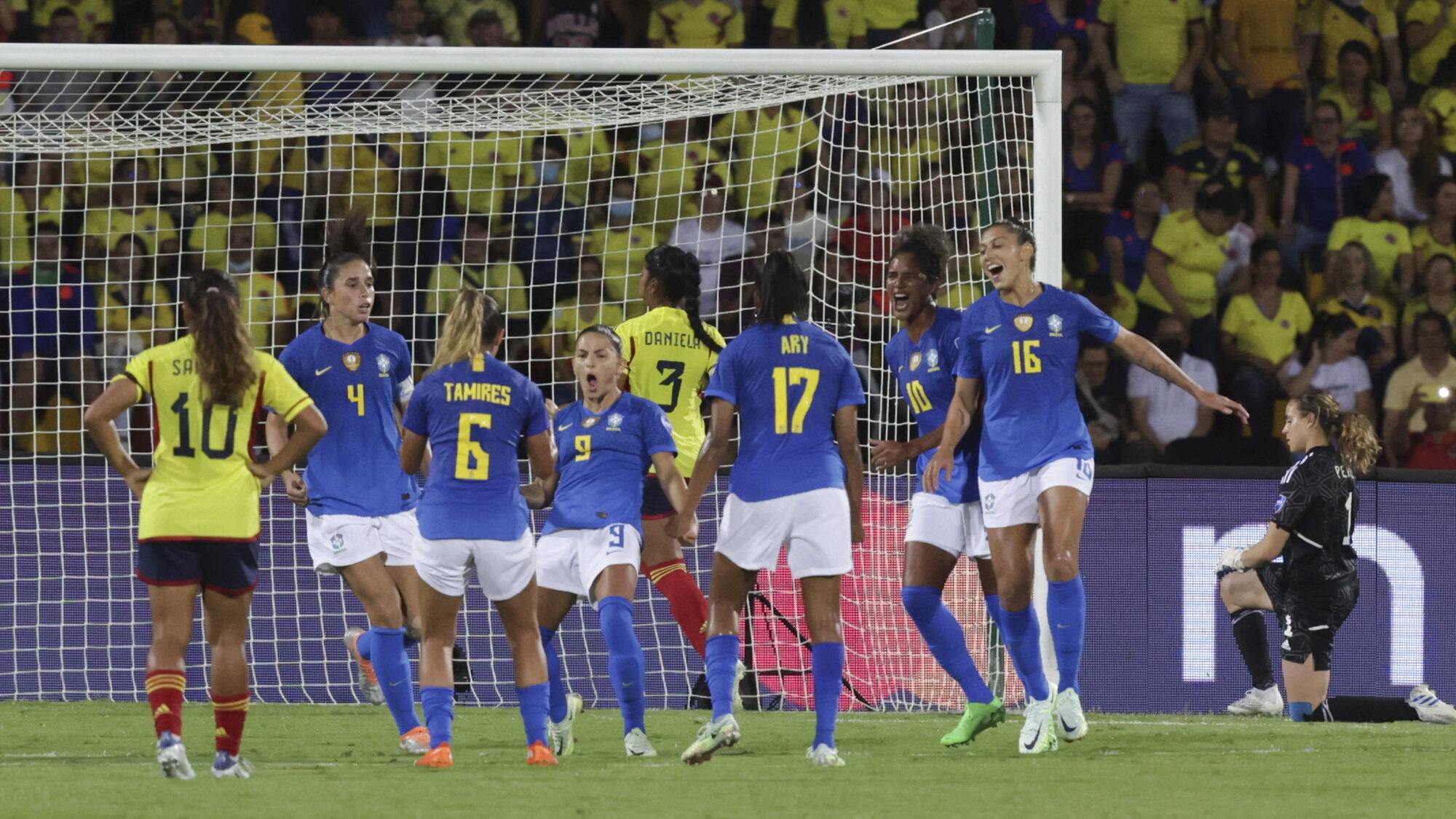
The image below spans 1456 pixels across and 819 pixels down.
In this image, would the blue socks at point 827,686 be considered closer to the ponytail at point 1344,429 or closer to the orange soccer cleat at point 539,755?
the orange soccer cleat at point 539,755

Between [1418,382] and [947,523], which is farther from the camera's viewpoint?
[1418,382]

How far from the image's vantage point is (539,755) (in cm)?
678

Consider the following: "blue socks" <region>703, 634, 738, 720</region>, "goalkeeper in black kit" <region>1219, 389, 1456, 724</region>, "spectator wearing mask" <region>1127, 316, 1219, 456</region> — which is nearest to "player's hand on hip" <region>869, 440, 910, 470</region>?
"blue socks" <region>703, 634, 738, 720</region>

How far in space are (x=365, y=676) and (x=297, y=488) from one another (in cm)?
253

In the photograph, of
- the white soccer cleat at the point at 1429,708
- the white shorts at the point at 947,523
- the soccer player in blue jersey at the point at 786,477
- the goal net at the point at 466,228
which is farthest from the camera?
the goal net at the point at 466,228

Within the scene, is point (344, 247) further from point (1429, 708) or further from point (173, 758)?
point (1429, 708)

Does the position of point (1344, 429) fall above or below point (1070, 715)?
above

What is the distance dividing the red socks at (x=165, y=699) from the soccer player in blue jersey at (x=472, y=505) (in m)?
0.85

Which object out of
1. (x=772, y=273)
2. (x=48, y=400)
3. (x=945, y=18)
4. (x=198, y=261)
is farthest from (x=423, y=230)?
(x=772, y=273)

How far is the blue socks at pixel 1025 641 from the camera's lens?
24.7ft

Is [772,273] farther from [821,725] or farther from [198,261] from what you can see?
[198,261]

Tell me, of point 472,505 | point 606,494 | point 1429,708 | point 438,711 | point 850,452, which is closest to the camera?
point 472,505

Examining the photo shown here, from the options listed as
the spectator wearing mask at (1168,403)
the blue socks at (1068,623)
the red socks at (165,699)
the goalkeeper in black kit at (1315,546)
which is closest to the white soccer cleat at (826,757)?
the blue socks at (1068,623)

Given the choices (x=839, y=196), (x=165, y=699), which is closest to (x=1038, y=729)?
(x=165, y=699)
